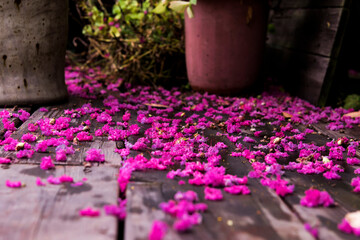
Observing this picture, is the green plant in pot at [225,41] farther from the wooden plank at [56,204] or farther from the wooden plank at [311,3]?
the wooden plank at [56,204]

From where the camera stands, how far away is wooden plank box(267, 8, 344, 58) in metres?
2.39

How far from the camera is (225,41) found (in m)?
2.58

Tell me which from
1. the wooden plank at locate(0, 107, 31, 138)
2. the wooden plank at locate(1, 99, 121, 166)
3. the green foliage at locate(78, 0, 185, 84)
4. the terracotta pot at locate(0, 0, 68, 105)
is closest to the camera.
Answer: the wooden plank at locate(1, 99, 121, 166)

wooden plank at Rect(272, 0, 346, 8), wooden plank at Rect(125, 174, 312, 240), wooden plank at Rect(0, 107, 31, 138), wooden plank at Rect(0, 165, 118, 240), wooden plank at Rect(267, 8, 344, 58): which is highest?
wooden plank at Rect(272, 0, 346, 8)

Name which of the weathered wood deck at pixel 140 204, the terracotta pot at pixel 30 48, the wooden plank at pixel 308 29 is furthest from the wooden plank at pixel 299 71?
the terracotta pot at pixel 30 48

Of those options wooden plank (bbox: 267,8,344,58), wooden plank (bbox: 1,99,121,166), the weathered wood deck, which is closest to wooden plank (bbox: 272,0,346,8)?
wooden plank (bbox: 267,8,344,58)

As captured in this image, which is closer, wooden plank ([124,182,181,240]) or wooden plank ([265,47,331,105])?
wooden plank ([124,182,181,240])

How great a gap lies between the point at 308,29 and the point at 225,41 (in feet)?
2.36

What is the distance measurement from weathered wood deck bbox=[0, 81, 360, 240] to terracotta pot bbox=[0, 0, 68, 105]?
2.68 feet

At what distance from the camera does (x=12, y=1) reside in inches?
72.9

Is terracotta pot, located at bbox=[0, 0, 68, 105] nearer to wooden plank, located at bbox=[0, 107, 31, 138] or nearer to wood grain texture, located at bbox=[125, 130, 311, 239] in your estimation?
Result: wooden plank, located at bbox=[0, 107, 31, 138]

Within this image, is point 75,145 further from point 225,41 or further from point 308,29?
point 308,29

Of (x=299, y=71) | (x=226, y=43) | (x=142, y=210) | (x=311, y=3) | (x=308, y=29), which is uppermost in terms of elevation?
(x=311, y=3)

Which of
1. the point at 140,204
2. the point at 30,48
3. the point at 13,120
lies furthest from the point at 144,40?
the point at 140,204
